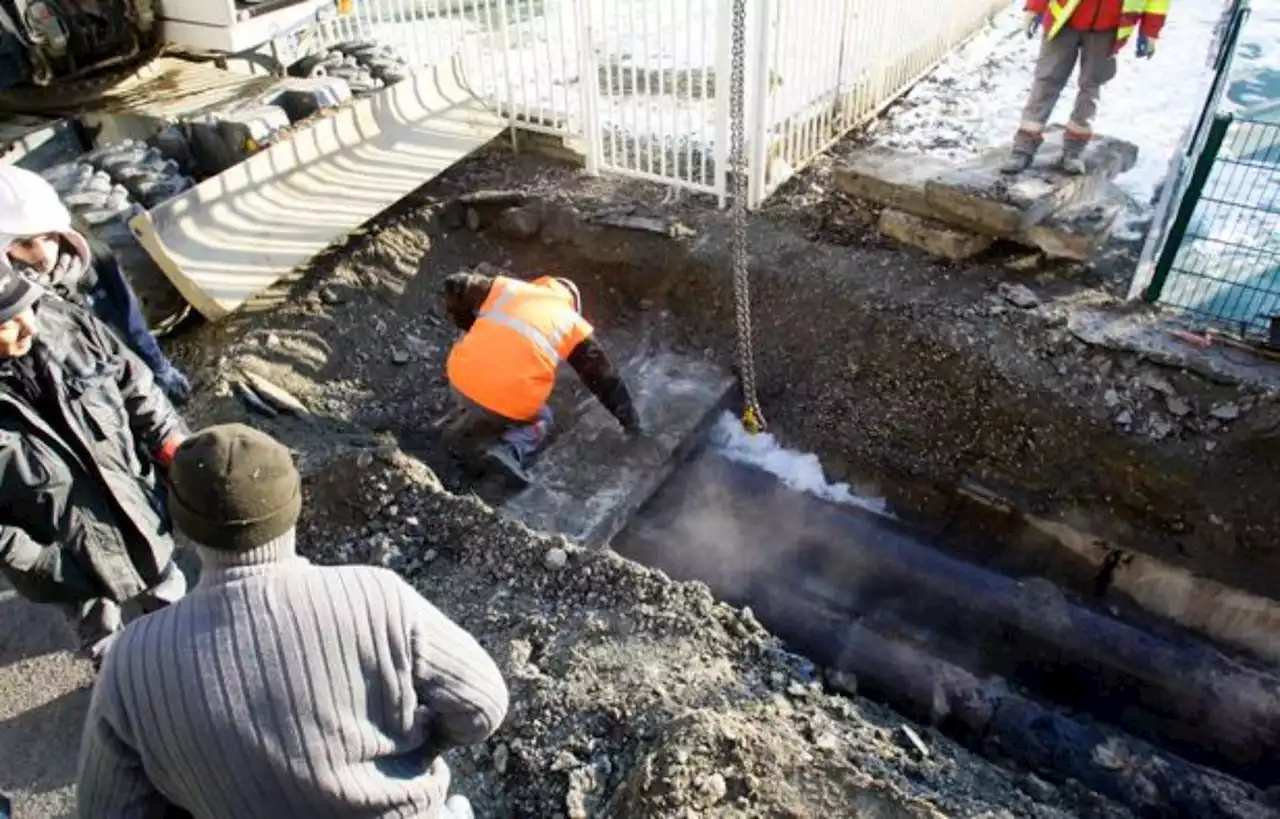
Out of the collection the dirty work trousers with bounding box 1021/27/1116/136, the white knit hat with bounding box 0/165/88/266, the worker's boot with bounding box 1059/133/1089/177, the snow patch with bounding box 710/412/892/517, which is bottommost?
the snow patch with bounding box 710/412/892/517

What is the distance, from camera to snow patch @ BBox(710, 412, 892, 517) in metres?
5.72

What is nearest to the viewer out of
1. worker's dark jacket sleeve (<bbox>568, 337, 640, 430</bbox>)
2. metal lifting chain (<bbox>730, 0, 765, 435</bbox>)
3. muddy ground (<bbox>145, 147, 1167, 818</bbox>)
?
muddy ground (<bbox>145, 147, 1167, 818</bbox>)

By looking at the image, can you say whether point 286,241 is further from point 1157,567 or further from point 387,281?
point 1157,567

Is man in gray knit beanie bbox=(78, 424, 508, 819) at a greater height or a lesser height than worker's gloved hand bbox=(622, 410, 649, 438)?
greater

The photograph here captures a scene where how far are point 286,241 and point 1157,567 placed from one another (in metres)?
5.24

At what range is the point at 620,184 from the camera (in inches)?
273

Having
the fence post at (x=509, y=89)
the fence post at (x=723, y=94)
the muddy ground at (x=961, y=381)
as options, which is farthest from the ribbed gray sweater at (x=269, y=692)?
the fence post at (x=509, y=89)

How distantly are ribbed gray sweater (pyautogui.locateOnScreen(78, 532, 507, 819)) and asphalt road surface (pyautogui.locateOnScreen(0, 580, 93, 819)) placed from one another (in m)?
1.93

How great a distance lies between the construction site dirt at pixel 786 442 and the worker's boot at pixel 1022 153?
0.66 metres

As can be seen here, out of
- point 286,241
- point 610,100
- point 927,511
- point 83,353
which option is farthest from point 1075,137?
point 83,353

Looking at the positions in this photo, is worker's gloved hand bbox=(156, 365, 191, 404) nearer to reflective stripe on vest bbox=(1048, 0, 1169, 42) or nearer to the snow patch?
the snow patch

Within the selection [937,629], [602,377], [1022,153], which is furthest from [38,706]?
[1022,153]

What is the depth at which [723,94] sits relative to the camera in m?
5.99

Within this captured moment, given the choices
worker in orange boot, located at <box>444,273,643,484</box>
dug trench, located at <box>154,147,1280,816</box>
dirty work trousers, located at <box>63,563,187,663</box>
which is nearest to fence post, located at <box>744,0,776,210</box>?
dug trench, located at <box>154,147,1280,816</box>
